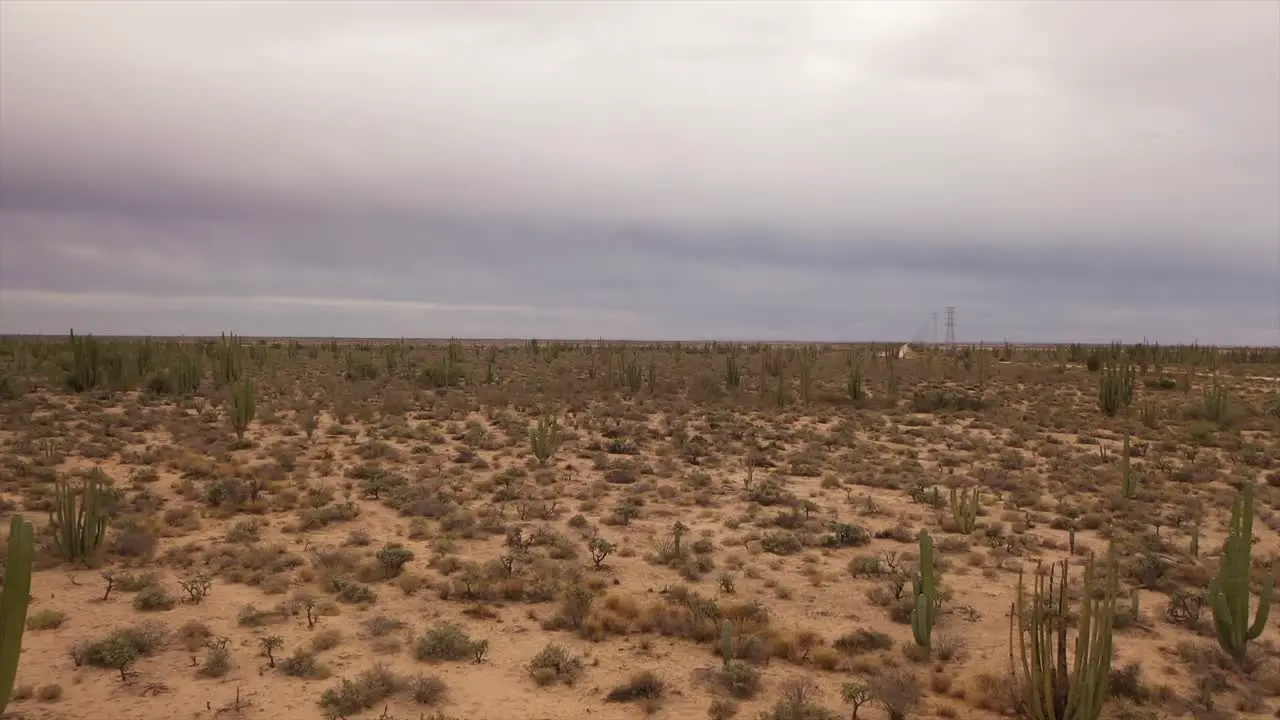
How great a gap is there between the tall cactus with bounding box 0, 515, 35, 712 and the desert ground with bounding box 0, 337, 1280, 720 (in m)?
0.55

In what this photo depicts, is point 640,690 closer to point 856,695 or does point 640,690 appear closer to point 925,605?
point 856,695

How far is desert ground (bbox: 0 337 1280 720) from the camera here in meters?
6.85

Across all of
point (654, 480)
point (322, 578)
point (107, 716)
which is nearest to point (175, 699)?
point (107, 716)

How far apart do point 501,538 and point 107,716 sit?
521 centimetres

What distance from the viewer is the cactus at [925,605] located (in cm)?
757

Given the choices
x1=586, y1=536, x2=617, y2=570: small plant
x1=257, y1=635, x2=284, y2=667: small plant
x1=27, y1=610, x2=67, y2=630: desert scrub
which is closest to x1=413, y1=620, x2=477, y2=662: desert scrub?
x1=257, y1=635, x2=284, y2=667: small plant

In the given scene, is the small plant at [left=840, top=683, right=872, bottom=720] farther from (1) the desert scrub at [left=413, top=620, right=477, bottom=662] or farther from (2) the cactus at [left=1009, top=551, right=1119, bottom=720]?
(1) the desert scrub at [left=413, top=620, right=477, bottom=662]

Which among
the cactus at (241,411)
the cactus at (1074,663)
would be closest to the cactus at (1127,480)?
the cactus at (1074,663)

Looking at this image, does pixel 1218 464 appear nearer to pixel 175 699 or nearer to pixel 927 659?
pixel 927 659

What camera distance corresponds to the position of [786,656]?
299 inches

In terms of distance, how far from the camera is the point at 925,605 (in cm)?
755

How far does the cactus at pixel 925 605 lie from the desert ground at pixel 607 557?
133 mm

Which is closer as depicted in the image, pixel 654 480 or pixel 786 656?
pixel 786 656

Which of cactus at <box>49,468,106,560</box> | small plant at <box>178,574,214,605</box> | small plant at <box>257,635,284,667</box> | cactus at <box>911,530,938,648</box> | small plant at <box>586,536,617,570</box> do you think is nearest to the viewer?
small plant at <box>257,635,284,667</box>
